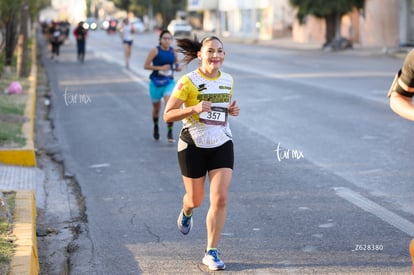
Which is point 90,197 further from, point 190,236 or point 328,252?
point 328,252

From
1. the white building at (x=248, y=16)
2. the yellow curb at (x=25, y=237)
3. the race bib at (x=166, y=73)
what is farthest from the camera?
the white building at (x=248, y=16)

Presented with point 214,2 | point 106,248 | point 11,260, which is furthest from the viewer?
point 214,2

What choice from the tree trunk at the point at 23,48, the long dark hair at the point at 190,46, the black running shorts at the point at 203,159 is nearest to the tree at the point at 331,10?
the tree trunk at the point at 23,48

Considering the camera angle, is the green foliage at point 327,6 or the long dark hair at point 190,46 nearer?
the long dark hair at point 190,46

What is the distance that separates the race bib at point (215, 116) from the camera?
6422 mm

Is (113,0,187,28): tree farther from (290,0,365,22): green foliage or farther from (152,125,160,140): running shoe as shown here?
(152,125,160,140): running shoe

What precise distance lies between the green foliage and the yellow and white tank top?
38.3 meters

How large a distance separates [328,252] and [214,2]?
8882cm

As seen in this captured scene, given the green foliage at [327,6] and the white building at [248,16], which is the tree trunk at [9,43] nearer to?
the green foliage at [327,6]

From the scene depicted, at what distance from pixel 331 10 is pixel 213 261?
129 feet

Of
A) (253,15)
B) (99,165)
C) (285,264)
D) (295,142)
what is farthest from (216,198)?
(253,15)

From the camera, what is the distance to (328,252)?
21.7 feet

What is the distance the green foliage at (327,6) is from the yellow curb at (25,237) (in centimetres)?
3718

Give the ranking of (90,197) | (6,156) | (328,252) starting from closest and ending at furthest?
(328,252)
(90,197)
(6,156)
